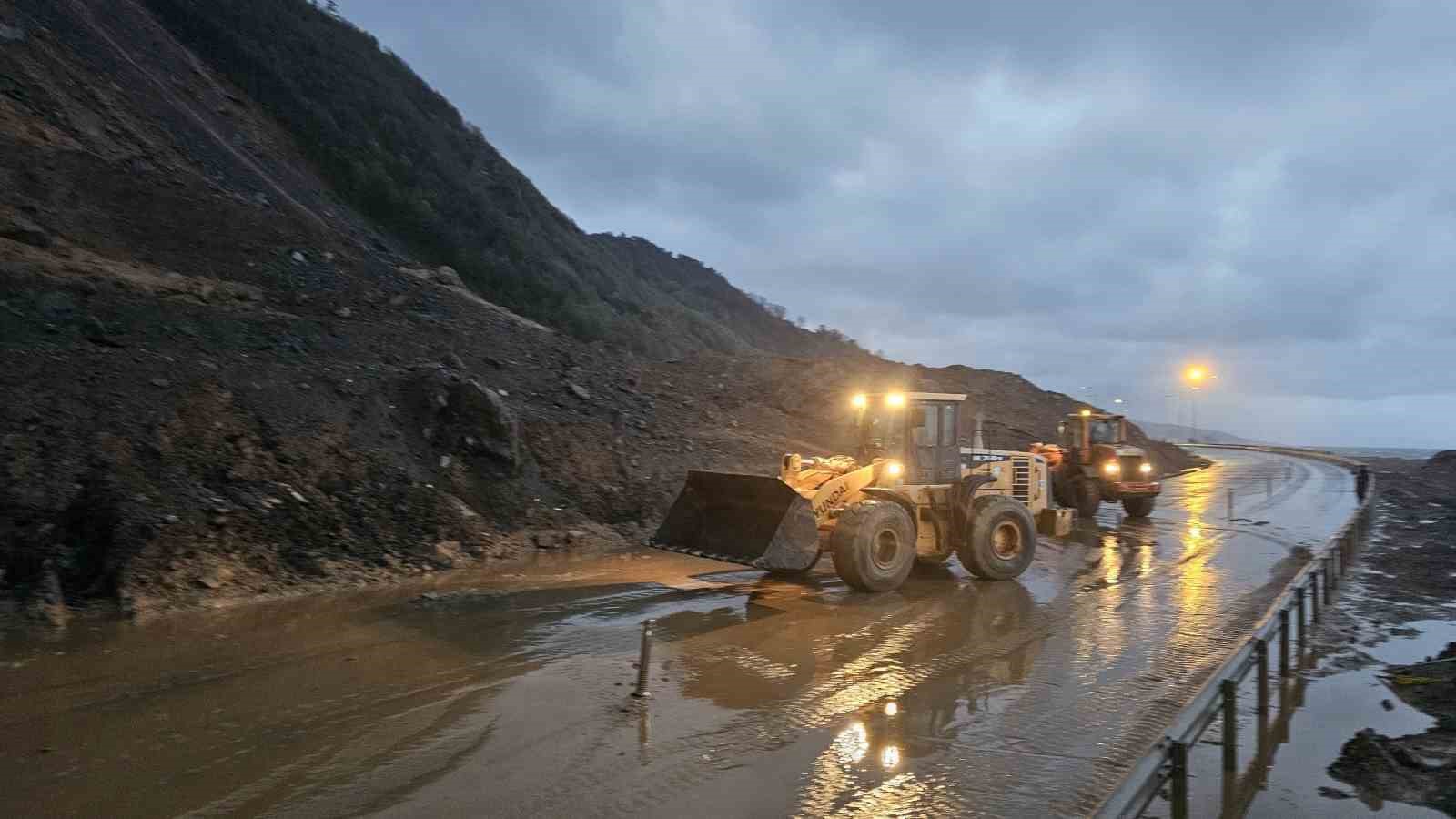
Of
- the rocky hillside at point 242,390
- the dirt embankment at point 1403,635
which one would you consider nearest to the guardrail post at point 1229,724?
the dirt embankment at point 1403,635

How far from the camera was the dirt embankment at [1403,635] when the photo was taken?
6.27 meters

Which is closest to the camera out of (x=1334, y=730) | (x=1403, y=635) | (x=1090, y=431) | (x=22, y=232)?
(x=1334, y=730)

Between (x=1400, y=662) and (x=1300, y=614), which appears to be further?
(x=1400, y=662)

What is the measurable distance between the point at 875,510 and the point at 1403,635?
6.27m

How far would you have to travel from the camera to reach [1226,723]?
598 centimetres

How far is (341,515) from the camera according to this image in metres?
12.8

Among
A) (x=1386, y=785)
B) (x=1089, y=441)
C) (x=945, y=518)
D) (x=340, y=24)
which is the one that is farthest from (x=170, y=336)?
(x=340, y=24)

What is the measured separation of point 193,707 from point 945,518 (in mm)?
9576

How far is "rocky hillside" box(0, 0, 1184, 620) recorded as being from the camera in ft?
36.1

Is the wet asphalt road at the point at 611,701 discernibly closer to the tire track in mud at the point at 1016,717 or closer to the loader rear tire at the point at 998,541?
the tire track in mud at the point at 1016,717

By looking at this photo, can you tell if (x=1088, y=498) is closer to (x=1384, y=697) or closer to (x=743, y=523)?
(x=743, y=523)

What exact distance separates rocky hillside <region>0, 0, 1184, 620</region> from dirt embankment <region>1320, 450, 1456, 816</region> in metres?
10.7

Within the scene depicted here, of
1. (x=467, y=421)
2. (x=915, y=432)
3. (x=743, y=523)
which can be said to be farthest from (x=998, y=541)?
(x=467, y=421)

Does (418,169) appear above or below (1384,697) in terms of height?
above
